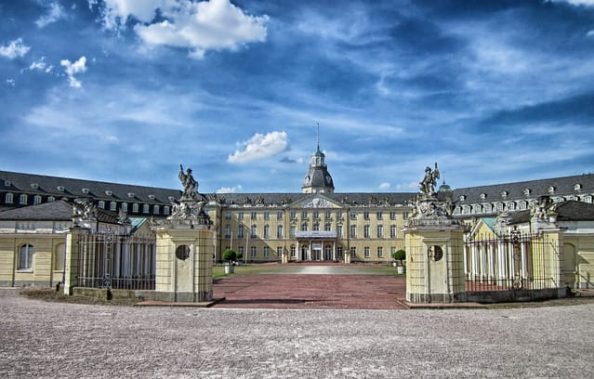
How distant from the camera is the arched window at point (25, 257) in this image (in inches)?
1185

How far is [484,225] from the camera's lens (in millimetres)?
34438

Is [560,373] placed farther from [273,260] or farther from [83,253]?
[273,260]

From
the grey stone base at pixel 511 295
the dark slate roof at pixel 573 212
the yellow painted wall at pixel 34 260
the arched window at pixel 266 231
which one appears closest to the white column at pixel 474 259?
the dark slate roof at pixel 573 212

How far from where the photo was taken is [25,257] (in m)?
30.2

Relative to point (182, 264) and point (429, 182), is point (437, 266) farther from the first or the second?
point (182, 264)

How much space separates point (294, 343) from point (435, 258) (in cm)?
911

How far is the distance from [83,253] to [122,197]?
213 feet

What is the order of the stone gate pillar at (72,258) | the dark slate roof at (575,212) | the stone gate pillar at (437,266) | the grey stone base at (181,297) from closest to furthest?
1. the stone gate pillar at (437,266)
2. the grey stone base at (181,297)
3. the stone gate pillar at (72,258)
4. the dark slate roof at (575,212)

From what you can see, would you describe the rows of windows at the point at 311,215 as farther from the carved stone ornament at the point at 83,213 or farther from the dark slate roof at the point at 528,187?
the carved stone ornament at the point at 83,213

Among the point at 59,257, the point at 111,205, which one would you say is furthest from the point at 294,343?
the point at 111,205

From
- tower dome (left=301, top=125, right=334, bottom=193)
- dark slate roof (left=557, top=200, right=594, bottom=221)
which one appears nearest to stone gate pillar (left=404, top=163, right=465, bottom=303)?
dark slate roof (left=557, top=200, right=594, bottom=221)

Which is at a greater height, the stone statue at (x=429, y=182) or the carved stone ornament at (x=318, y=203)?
the carved stone ornament at (x=318, y=203)

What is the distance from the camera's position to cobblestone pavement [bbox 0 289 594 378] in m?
9.09

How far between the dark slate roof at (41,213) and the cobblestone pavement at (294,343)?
14.2m
